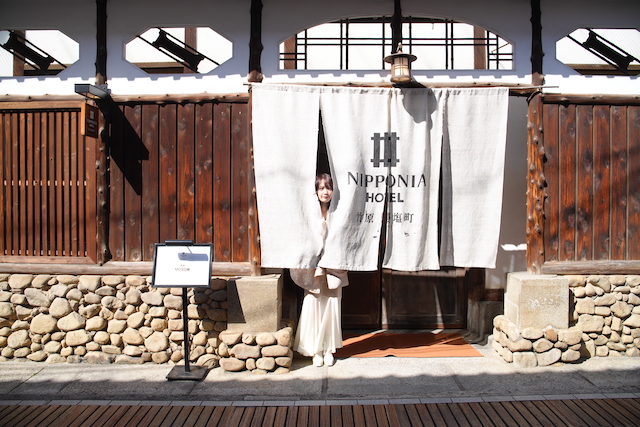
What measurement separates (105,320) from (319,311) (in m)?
2.58

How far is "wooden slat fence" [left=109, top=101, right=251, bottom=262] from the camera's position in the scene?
5195 millimetres

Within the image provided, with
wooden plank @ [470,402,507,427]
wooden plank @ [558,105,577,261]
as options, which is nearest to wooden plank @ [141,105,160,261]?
wooden plank @ [470,402,507,427]

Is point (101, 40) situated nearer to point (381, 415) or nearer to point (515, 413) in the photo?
point (381, 415)

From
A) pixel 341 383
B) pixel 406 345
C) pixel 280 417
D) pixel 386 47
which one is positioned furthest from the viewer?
pixel 386 47

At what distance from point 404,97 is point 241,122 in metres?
1.93

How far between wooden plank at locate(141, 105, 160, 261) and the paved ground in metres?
1.62

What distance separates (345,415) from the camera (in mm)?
3951

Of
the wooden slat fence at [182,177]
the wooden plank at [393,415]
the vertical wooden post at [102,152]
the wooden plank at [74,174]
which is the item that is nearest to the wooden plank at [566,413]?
the wooden plank at [393,415]

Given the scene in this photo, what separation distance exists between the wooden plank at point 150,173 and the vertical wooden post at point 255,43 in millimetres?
1261

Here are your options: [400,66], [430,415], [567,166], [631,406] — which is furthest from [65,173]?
[631,406]

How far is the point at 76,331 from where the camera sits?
5.21m

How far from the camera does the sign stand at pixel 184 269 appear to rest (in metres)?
4.65

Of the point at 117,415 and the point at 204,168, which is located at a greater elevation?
the point at 204,168

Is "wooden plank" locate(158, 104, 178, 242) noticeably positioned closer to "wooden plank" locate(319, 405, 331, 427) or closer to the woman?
the woman
